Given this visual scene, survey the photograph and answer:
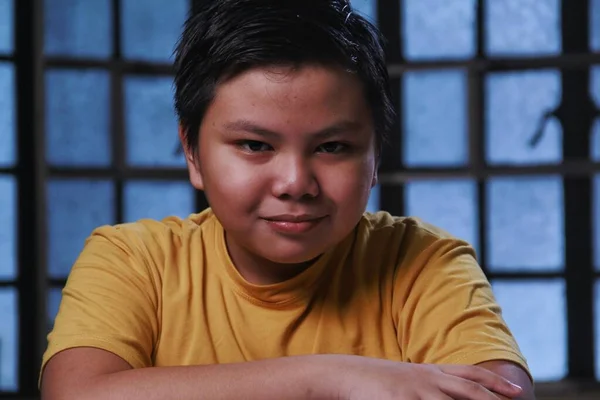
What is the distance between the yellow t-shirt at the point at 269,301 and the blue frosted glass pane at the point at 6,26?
1.66 metres

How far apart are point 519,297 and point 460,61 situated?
804mm

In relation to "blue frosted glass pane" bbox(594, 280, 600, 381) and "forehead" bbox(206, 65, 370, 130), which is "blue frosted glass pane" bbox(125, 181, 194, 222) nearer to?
"blue frosted glass pane" bbox(594, 280, 600, 381)

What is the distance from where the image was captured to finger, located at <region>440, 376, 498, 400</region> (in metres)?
1.12

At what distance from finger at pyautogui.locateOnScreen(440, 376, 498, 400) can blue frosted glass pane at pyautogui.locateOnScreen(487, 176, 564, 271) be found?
74.9 inches

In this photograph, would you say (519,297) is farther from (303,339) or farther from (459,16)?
(303,339)

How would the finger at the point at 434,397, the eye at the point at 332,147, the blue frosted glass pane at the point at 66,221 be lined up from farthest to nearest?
Result: the blue frosted glass pane at the point at 66,221 → the eye at the point at 332,147 → the finger at the point at 434,397

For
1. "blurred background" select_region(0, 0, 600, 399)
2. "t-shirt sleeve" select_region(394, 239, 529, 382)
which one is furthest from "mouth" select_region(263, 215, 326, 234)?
"blurred background" select_region(0, 0, 600, 399)

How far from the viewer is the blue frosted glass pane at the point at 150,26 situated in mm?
3006

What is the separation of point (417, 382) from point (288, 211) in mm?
273

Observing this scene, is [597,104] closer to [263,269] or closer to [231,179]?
[263,269]

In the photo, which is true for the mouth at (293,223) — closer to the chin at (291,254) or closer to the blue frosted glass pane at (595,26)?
the chin at (291,254)

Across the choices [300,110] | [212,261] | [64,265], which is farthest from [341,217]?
[64,265]

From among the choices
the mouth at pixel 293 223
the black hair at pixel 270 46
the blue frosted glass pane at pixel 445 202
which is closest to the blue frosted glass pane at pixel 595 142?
the blue frosted glass pane at pixel 445 202

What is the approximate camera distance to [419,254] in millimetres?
1403
